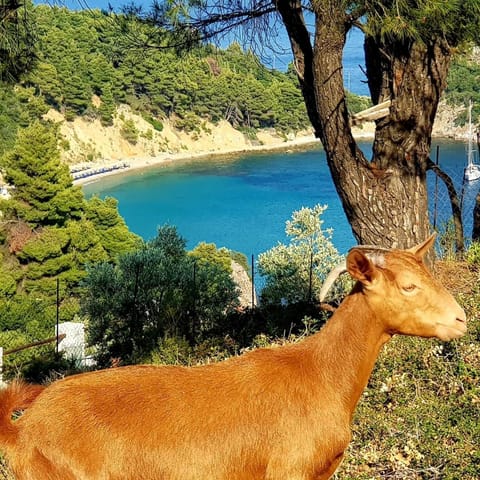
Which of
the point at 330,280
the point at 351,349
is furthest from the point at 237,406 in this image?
the point at 330,280

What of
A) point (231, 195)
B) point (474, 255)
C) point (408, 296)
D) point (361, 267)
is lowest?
point (231, 195)

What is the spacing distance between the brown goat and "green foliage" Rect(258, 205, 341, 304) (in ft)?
21.5

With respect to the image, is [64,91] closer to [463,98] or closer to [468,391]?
[463,98]

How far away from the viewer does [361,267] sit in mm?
2877

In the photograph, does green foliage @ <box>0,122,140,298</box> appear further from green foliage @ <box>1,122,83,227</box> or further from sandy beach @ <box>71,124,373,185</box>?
sandy beach @ <box>71,124,373,185</box>

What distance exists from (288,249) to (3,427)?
12.7m

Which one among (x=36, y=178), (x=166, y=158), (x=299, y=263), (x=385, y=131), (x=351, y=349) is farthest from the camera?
(x=166, y=158)

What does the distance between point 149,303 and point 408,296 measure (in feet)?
22.2

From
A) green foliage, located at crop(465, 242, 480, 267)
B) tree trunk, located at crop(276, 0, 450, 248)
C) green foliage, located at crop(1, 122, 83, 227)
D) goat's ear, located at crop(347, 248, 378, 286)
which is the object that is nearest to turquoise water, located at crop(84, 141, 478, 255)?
green foliage, located at crop(1, 122, 83, 227)

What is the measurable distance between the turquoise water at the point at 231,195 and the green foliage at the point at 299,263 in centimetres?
2328

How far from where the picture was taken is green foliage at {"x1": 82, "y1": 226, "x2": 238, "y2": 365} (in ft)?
24.1

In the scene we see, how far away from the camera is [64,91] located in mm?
62562

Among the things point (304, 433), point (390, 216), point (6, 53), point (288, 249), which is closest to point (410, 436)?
point (304, 433)

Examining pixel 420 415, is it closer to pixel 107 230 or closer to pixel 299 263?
pixel 299 263
